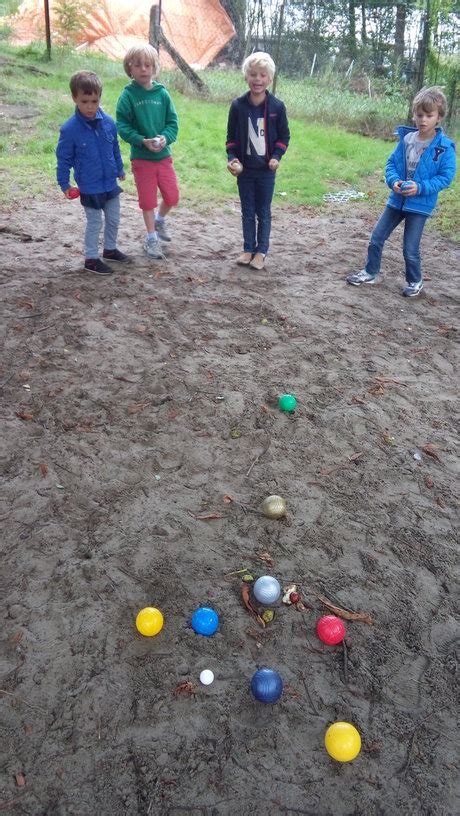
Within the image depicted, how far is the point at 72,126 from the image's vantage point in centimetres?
498

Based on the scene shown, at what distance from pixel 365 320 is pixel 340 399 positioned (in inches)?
58.2

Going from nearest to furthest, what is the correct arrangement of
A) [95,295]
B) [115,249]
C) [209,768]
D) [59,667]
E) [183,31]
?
[209,768]
[59,667]
[95,295]
[115,249]
[183,31]

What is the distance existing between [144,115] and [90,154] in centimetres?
80

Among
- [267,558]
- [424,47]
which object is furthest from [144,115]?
[424,47]

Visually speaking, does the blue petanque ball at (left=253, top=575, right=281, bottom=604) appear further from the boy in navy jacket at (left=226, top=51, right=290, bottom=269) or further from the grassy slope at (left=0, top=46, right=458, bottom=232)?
the grassy slope at (left=0, top=46, right=458, bottom=232)

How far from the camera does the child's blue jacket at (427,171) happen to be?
16.5 ft

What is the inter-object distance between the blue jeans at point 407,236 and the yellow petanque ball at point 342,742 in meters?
4.60

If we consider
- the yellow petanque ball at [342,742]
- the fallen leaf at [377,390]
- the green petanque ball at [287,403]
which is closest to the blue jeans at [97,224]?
the green petanque ball at [287,403]

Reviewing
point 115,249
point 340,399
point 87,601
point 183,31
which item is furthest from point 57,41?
point 87,601

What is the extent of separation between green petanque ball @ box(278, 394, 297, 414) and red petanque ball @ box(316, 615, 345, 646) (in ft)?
5.51

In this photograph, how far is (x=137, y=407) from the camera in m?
3.80

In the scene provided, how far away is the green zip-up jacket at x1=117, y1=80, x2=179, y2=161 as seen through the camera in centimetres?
544

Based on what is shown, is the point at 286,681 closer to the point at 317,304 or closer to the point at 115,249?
the point at 317,304

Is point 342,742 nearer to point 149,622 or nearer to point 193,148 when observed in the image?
point 149,622
